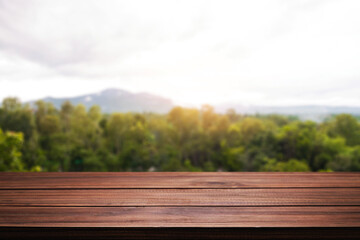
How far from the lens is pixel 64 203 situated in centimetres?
69

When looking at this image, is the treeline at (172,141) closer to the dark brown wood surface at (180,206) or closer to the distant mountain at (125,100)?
the dark brown wood surface at (180,206)

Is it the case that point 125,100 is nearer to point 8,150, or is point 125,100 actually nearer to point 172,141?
point 172,141

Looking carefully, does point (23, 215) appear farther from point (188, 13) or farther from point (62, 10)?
point (188, 13)

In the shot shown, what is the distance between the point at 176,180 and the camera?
2.99ft

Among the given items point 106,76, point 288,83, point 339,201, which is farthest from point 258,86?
point 339,201

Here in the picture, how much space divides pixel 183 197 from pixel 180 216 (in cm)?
13

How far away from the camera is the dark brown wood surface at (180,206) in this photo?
0.55 metres

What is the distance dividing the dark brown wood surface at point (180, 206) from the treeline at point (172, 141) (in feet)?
57.0

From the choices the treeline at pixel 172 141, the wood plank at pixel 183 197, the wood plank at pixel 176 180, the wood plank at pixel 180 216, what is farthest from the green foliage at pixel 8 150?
the treeline at pixel 172 141

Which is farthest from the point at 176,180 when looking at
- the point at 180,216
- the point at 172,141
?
the point at 172,141

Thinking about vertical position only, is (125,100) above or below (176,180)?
above

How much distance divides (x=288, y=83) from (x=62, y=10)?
2294 inches
